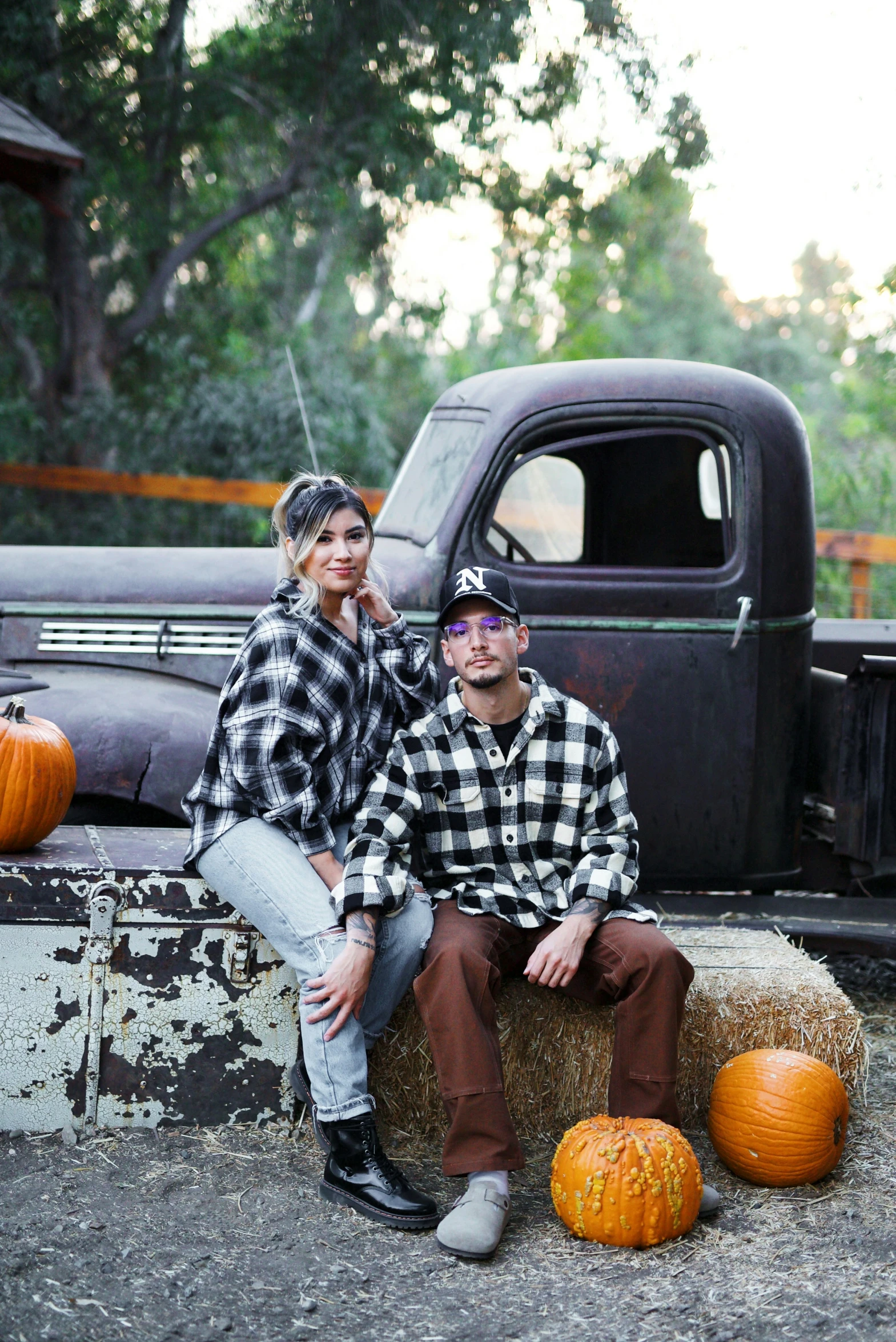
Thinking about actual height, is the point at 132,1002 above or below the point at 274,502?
below

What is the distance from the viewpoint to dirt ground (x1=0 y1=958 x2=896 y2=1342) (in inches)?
91.8

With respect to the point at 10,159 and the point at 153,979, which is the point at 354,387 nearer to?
the point at 10,159

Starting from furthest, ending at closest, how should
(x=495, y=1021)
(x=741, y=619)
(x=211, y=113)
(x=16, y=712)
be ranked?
(x=211, y=113)
(x=741, y=619)
(x=16, y=712)
(x=495, y=1021)

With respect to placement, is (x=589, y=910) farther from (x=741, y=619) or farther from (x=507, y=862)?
(x=741, y=619)

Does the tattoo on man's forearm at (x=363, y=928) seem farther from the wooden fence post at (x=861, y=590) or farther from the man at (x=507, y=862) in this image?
the wooden fence post at (x=861, y=590)

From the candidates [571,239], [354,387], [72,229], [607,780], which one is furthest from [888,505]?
[607,780]

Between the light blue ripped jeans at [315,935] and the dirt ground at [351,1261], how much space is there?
0.31m

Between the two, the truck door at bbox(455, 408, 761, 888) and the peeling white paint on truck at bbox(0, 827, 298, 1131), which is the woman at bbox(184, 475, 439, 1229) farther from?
the truck door at bbox(455, 408, 761, 888)

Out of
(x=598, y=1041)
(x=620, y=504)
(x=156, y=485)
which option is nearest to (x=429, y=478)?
(x=620, y=504)

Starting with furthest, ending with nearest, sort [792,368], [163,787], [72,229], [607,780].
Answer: [792,368]
[72,229]
[163,787]
[607,780]

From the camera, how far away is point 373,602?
3.25 meters

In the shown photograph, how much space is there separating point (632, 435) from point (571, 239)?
10771 millimetres

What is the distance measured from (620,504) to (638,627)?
0.54m

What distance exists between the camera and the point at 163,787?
3633mm
